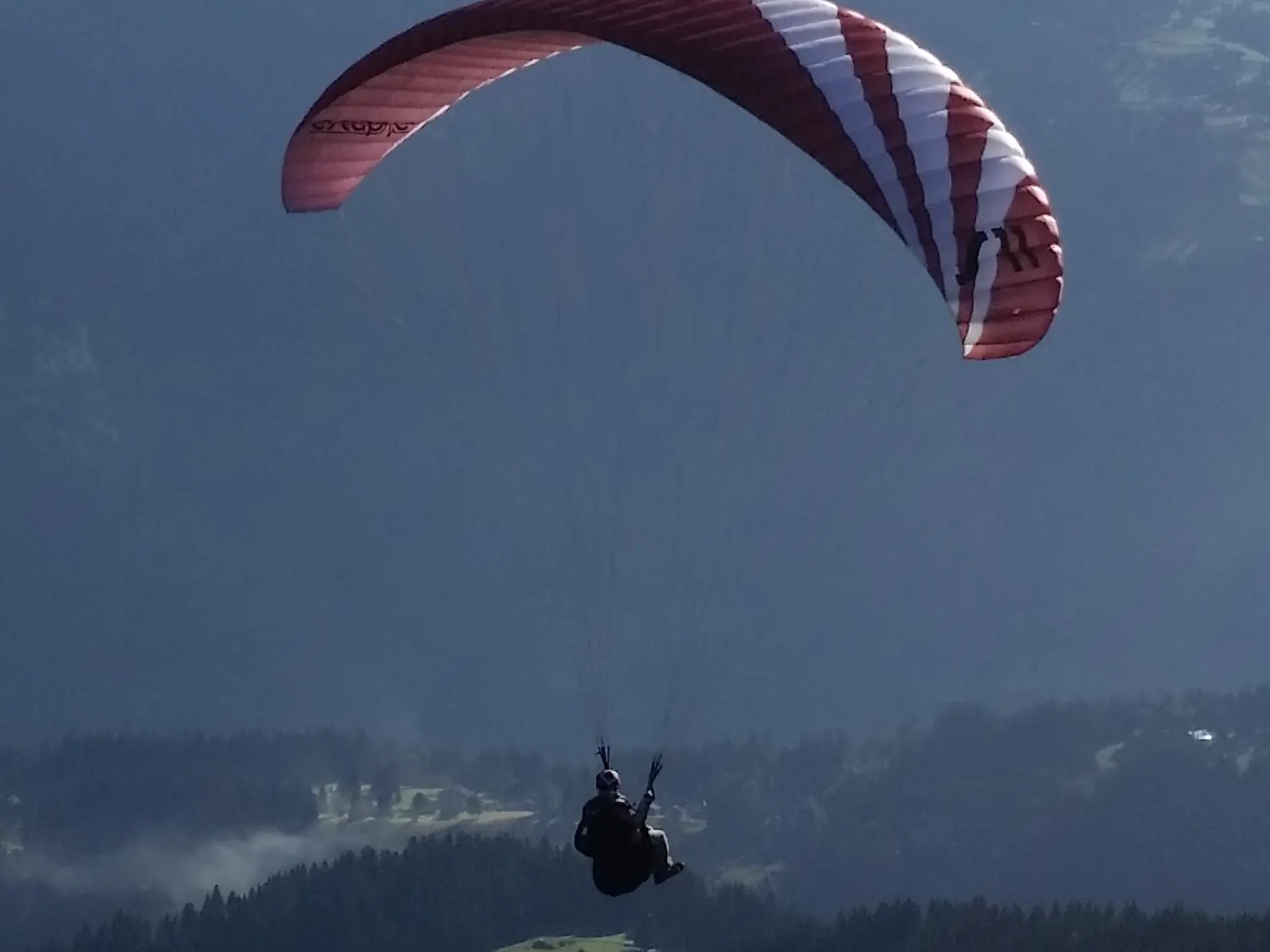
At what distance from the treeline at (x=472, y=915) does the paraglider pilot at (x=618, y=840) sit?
279ft

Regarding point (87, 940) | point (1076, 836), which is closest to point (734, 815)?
point (1076, 836)

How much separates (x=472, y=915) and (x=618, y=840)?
9706cm

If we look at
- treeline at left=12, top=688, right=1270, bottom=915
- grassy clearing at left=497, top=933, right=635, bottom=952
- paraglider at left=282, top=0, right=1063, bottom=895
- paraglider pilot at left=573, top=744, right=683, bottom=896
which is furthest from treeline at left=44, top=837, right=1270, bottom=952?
paraglider at left=282, top=0, right=1063, bottom=895

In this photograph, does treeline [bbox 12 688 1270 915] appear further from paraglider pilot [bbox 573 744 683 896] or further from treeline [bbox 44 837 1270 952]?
paraglider pilot [bbox 573 744 683 896]

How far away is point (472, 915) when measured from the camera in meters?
116

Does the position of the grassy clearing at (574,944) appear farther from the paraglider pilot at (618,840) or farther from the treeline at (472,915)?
the paraglider pilot at (618,840)

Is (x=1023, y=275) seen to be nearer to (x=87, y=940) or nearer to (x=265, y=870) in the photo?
(x=87, y=940)

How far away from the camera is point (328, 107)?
27.8 metres

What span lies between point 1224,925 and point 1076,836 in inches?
3359

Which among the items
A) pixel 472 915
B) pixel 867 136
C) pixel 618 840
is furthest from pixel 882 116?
pixel 472 915

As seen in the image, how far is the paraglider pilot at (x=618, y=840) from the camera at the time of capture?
72.6 feet

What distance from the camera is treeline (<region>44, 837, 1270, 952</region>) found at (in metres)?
110

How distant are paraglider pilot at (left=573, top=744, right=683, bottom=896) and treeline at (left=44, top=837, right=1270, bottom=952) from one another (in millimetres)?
85117

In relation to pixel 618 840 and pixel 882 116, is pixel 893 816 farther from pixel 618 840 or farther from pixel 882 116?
pixel 882 116
